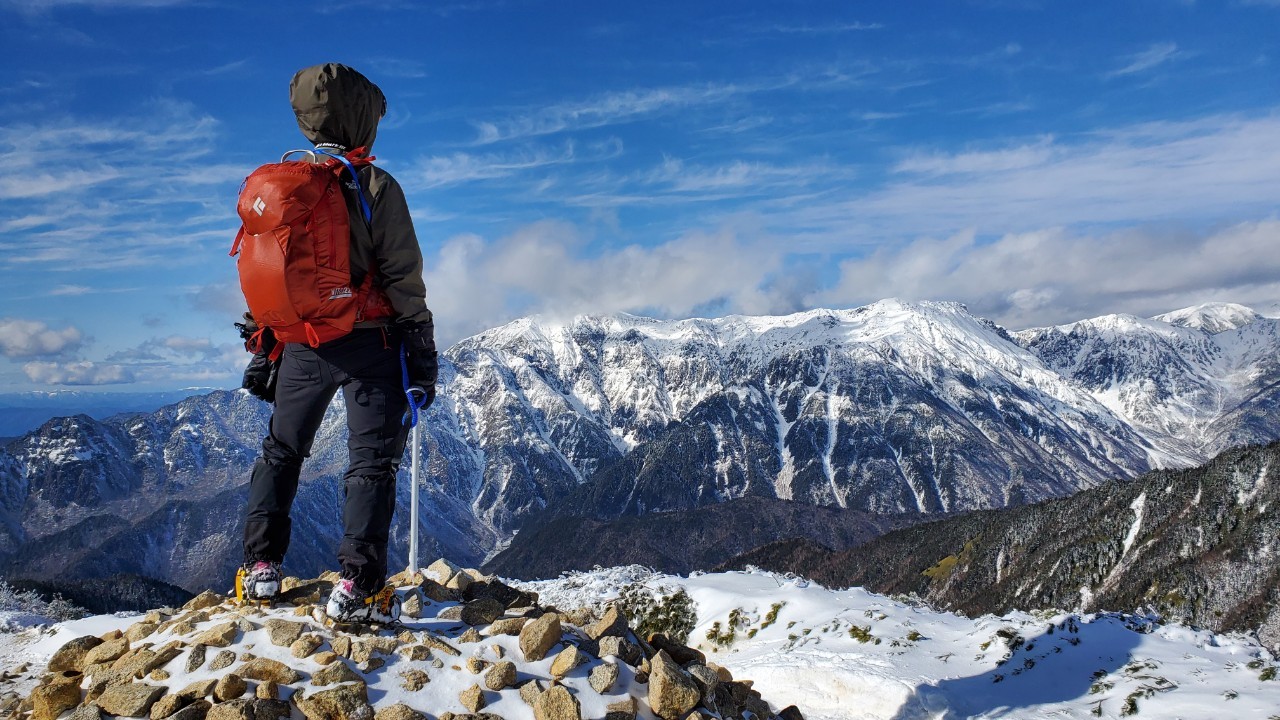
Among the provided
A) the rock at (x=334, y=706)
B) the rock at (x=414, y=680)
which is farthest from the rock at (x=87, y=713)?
the rock at (x=414, y=680)

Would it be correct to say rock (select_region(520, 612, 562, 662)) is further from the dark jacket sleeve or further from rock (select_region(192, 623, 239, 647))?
the dark jacket sleeve

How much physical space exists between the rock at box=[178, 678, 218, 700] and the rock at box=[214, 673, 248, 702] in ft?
0.42

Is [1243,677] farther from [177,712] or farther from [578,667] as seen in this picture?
[177,712]

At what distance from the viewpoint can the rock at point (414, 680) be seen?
7.37m

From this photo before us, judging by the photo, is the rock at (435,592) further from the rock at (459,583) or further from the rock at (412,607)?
the rock at (412,607)

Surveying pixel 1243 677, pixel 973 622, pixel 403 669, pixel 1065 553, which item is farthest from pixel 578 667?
pixel 1065 553

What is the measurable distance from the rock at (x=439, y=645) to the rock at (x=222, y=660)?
5.91ft

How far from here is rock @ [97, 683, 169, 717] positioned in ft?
22.1

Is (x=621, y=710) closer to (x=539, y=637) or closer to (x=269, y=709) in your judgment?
(x=539, y=637)

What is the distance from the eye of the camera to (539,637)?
27.4ft

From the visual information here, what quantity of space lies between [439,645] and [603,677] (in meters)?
1.76

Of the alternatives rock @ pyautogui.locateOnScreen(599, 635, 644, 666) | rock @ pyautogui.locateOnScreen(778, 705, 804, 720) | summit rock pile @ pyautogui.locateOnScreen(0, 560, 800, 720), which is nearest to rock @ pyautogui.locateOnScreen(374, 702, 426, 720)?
summit rock pile @ pyautogui.locateOnScreen(0, 560, 800, 720)

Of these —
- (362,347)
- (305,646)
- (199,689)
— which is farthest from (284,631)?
(362,347)

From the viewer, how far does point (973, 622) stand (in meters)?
19.4
